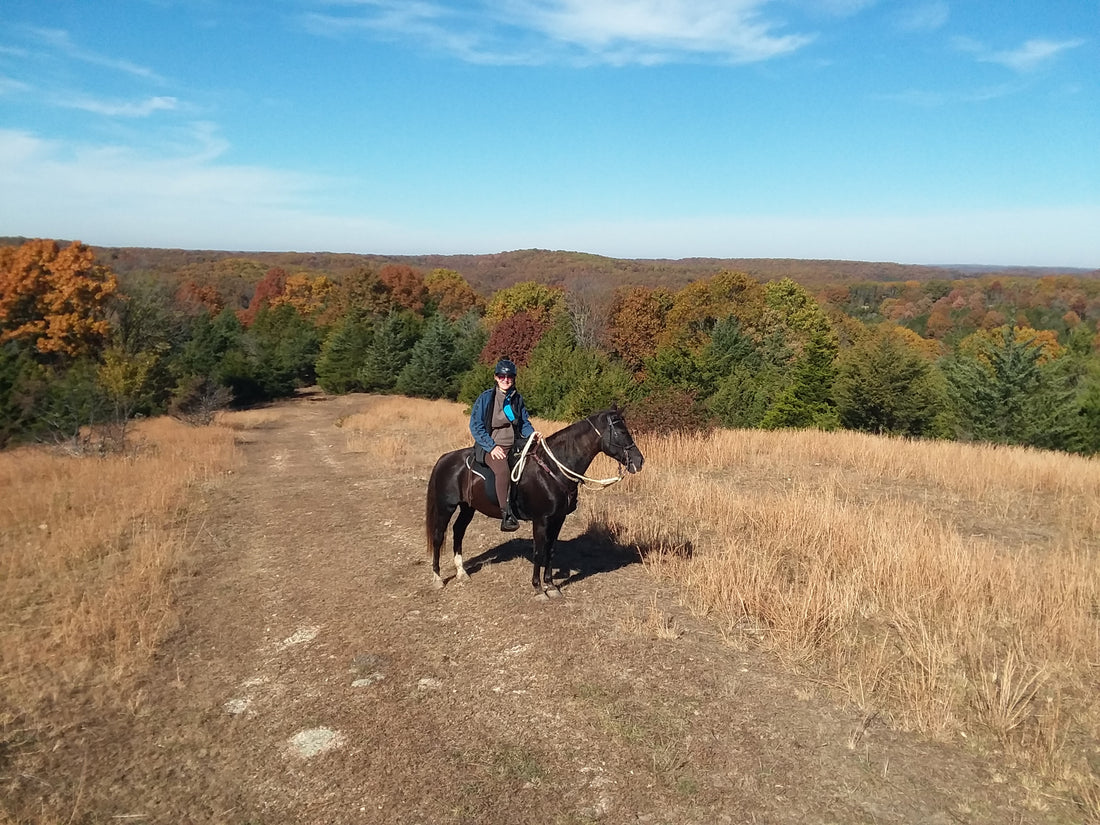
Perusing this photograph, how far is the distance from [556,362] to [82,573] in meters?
20.0

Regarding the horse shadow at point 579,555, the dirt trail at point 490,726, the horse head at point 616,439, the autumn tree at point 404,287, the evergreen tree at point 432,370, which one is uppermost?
the autumn tree at point 404,287

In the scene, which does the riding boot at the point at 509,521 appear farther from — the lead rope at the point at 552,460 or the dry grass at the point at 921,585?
the dry grass at the point at 921,585

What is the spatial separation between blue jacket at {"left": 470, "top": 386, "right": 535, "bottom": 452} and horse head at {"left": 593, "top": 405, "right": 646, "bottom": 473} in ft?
2.38

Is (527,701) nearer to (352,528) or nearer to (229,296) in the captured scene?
(352,528)

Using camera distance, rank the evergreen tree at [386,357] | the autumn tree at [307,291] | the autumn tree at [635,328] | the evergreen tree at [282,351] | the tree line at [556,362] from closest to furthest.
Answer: the tree line at [556,362] → the evergreen tree at [282,351] → the evergreen tree at [386,357] → the autumn tree at [635,328] → the autumn tree at [307,291]

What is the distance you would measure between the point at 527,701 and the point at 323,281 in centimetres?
7355

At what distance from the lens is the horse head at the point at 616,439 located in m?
6.38

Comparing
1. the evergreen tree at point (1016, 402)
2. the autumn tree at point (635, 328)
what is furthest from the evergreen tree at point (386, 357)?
the evergreen tree at point (1016, 402)

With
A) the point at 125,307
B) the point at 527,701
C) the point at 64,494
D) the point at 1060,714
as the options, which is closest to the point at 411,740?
the point at 527,701

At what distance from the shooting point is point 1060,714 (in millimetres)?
4613

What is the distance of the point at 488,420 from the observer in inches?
269

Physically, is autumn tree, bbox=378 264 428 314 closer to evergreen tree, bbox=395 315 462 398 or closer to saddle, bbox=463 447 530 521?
evergreen tree, bbox=395 315 462 398

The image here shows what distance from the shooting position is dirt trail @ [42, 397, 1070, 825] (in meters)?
3.83

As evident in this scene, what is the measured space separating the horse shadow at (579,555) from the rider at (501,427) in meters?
1.29
